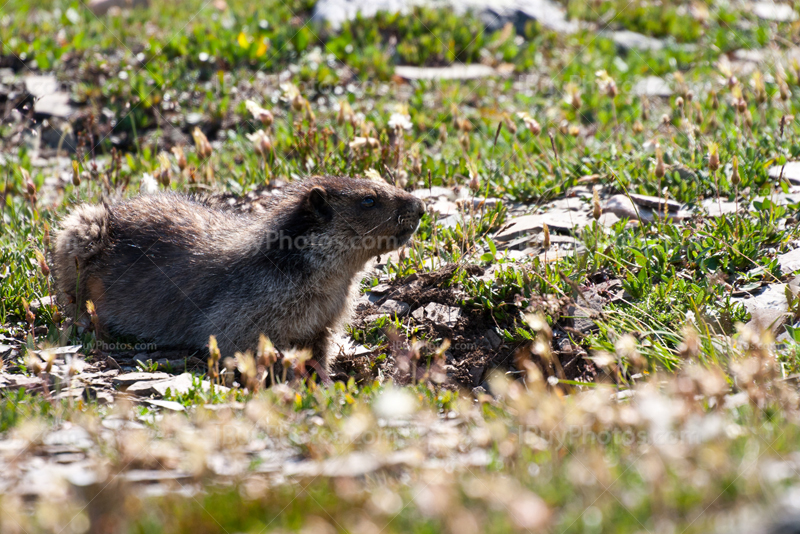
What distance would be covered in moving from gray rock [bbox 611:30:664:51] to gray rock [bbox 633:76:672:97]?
1.27 meters

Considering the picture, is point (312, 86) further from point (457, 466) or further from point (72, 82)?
point (457, 466)

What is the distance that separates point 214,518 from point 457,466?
987 mm

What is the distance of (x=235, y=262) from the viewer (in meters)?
5.58

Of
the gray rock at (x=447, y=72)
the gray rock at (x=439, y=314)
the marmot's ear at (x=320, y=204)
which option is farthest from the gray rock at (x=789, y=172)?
the gray rock at (x=447, y=72)

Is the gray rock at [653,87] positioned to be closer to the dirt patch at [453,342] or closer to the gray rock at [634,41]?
the gray rock at [634,41]

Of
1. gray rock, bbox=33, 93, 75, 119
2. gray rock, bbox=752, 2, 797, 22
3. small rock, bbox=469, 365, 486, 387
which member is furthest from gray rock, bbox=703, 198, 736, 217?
gray rock, bbox=33, 93, 75, 119

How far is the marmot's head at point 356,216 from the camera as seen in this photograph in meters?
5.50

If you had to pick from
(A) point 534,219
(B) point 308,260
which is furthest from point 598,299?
(B) point 308,260

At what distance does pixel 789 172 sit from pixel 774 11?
746 centimetres

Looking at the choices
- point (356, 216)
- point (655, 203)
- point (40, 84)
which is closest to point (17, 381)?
point (356, 216)

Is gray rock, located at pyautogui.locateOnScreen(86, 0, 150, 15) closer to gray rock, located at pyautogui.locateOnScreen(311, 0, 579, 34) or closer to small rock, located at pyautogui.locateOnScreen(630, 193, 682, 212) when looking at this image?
gray rock, located at pyautogui.locateOnScreen(311, 0, 579, 34)

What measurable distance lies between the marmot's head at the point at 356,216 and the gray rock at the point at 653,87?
5692mm

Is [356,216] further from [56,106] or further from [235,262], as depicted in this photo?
[56,106]

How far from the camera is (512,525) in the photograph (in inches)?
95.3
